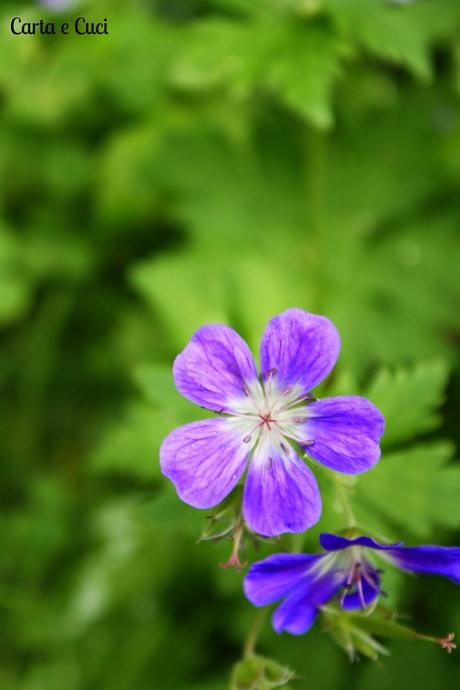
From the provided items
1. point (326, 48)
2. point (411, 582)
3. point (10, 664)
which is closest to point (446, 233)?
point (326, 48)

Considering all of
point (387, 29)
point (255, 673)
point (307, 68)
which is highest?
point (387, 29)

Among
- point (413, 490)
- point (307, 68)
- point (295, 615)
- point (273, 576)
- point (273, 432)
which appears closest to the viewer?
point (273, 576)

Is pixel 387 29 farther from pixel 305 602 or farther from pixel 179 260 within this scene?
pixel 305 602

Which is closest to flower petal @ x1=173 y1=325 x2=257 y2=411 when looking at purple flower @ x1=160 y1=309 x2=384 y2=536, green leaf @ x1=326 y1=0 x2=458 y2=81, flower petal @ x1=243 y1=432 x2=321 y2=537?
purple flower @ x1=160 y1=309 x2=384 y2=536

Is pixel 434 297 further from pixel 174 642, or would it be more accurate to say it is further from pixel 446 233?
pixel 174 642

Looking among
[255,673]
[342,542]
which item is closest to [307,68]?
[342,542]

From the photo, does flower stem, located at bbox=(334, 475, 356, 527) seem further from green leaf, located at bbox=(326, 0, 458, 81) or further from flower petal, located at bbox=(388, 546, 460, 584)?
green leaf, located at bbox=(326, 0, 458, 81)

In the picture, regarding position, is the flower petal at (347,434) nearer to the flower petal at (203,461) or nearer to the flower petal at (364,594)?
the flower petal at (203,461)
